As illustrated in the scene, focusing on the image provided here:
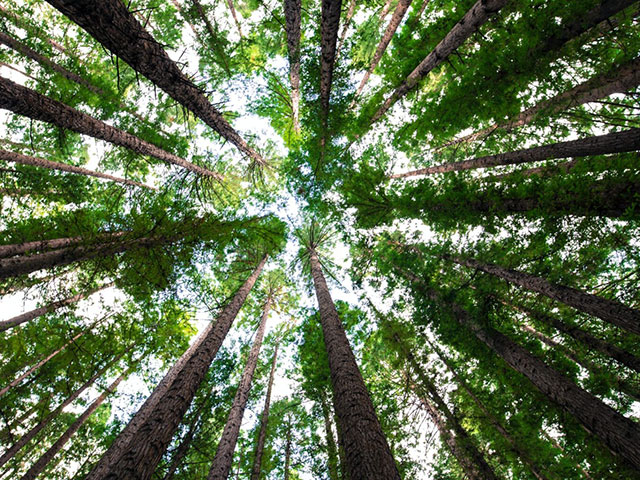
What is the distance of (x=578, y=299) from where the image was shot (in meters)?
5.71

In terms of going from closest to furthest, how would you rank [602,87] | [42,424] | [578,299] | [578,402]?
[578,402] → [578,299] → [602,87] → [42,424]

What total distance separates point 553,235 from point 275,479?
11.5 m

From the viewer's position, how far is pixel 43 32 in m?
9.83

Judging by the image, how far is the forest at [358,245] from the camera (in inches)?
191

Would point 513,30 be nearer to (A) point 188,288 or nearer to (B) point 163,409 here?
(B) point 163,409

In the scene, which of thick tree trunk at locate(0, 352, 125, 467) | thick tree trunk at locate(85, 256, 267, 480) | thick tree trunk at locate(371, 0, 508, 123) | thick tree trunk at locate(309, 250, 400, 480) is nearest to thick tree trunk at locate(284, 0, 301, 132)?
thick tree trunk at locate(371, 0, 508, 123)

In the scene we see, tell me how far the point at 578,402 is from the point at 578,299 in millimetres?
2102

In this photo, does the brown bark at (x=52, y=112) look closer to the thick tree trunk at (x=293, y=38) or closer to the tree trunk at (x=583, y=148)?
the thick tree trunk at (x=293, y=38)

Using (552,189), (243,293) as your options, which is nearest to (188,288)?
(243,293)

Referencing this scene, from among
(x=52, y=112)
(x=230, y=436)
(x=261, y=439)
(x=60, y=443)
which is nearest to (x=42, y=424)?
(x=60, y=443)

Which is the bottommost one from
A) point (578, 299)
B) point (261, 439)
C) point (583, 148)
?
point (578, 299)

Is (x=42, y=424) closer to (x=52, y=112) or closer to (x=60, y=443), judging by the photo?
(x=60, y=443)

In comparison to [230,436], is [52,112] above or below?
above

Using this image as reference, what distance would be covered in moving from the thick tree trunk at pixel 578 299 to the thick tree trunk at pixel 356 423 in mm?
5210
